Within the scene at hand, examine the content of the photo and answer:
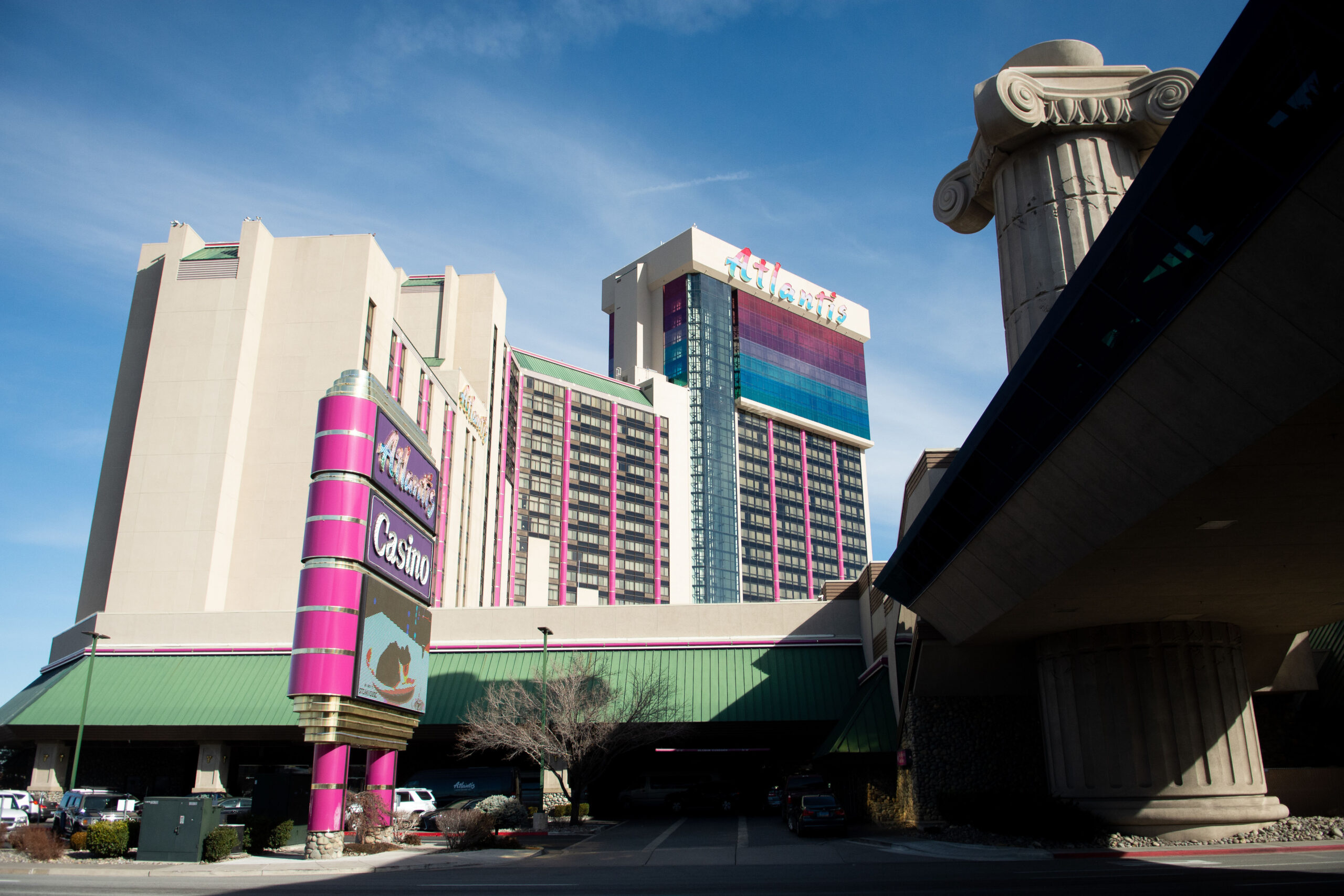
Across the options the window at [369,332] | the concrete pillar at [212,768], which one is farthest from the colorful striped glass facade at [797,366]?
the concrete pillar at [212,768]

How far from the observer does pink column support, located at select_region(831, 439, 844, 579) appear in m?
161

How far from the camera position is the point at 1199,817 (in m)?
23.5

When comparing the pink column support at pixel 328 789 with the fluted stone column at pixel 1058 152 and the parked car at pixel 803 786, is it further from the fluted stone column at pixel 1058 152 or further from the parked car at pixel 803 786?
the fluted stone column at pixel 1058 152

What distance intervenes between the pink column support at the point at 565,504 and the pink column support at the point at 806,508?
44.3m

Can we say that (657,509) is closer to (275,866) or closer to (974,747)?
(974,747)

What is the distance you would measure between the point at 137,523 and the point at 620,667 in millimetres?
36235

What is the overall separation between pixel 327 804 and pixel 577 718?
1579cm

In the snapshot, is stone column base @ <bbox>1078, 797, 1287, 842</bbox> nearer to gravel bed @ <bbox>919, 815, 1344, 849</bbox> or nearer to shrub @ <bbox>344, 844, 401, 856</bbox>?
gravel bed @ <bbox>919, 815, 1344, 849</bbox>

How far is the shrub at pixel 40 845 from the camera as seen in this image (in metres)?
23.5

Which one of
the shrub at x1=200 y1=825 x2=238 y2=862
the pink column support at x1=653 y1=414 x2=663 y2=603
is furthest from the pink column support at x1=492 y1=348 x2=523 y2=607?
the shrub at x1=200 y1=825 x2=238 y2=862

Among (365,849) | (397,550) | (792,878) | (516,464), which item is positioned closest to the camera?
(792,878)

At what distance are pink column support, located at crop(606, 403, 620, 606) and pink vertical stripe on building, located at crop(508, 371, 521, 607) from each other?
14327 millimetres

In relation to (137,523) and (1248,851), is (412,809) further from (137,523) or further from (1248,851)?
(137,523)

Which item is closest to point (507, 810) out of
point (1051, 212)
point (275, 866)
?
point (275, 866)
